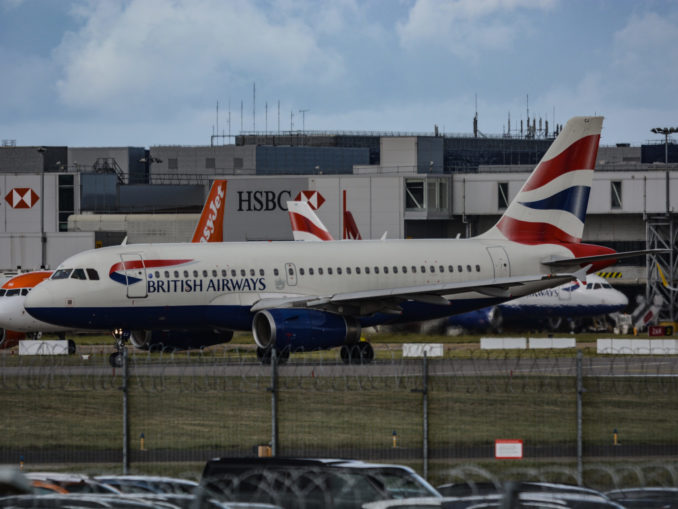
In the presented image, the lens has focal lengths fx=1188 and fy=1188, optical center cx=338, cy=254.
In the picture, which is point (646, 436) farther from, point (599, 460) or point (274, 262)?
point (274, 262)

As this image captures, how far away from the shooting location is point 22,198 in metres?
84.5

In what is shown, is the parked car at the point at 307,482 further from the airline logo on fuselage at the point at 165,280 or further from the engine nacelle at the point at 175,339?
the engine nacelle at the point at 175,339

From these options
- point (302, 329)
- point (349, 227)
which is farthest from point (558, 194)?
point (349, 227)

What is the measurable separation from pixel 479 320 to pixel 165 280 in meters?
21.9

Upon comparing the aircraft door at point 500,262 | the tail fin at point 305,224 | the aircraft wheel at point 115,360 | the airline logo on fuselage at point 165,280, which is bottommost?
the aircraft wheel at point 115,360

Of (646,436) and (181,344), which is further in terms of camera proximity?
(181,344)

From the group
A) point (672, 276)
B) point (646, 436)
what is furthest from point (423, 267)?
point (672, 276)

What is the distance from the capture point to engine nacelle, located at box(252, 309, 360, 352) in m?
38.3

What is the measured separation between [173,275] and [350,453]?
2082cm

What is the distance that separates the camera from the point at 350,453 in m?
20.4

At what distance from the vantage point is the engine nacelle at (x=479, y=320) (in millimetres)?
56906

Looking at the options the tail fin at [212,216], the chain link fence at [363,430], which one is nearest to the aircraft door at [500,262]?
the chain link fence at [363,430]

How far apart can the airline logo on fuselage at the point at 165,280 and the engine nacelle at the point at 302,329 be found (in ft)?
6.14

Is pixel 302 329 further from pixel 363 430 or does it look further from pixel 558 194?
pixel 363 430
